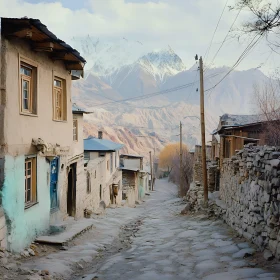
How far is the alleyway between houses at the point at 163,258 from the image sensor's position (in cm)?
669

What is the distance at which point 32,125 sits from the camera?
30.9 ft

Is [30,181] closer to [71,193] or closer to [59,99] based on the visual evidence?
[59,99]

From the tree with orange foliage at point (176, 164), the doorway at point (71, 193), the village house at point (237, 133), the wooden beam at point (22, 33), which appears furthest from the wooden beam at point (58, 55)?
the tree with orange foliage at point (176, 164)

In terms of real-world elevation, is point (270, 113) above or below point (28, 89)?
above

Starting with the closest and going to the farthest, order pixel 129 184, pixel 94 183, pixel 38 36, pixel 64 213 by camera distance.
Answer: pixel 38 36 < pixel 64 213 < pixel 94 183 < pixel 129 184

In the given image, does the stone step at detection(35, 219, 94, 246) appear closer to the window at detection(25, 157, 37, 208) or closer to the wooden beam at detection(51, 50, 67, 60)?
the window at detection(25, 157, 37, 208)

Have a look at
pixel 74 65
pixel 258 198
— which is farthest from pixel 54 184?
pixel 258 198

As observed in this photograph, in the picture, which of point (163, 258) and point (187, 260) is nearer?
point (187, 260)

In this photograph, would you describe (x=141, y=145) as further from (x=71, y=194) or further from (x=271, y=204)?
(x=271, y=204)

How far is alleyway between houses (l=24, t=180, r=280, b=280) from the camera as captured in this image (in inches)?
263

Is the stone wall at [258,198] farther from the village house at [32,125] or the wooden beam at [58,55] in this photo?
the wooden beam at [58,55]

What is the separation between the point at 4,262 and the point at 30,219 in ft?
7.20

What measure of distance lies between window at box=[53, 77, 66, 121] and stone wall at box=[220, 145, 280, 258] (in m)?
5.99

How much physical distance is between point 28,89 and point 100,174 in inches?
575
